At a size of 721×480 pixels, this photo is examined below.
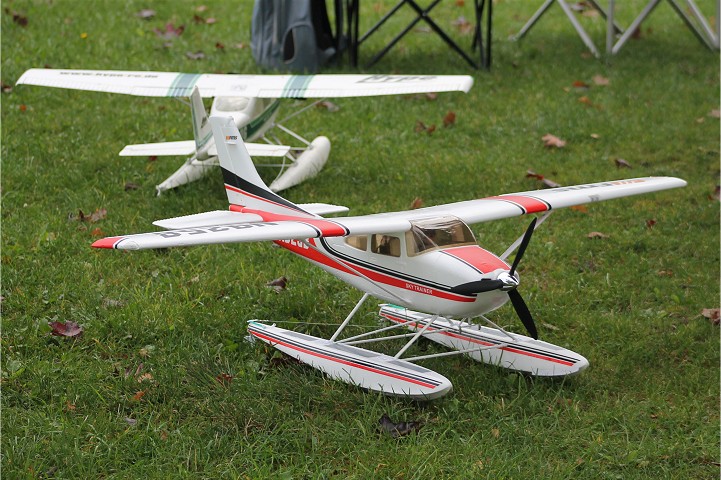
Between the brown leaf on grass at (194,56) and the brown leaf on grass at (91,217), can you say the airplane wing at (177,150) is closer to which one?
the brown leaf on grass at (91,217)

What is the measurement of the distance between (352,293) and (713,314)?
8.28ft

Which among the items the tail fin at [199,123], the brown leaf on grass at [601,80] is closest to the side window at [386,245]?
the tail fin at [199,123]

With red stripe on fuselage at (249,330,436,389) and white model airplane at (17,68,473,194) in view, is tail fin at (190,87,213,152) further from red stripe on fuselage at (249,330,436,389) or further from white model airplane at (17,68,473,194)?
red stripe on fuselage at (249,330,436,389)

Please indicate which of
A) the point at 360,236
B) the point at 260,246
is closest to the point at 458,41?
the point at 260,246

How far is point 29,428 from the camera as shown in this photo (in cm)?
477

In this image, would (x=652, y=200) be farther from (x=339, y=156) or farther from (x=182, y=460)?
(x=182, y=460)

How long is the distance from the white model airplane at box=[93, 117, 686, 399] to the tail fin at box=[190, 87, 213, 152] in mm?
1733

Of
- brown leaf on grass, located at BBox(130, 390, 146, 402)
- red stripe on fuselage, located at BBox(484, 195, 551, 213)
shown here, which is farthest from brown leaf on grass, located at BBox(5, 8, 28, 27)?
red stripe on fuselage, located at BBox(484, 195, 551, 213)

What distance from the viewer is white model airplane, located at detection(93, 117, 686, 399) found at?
482 centimetres

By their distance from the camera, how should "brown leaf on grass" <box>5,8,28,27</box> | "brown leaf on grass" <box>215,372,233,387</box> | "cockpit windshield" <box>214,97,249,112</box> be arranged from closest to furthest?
"brown leaf on grass" <box>215,372,233,387</box>
"cockpit windshield" <box>214,97,249,112</box>
"brown leaf on grass" <box>5,8,28,27</box>

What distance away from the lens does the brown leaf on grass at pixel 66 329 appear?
568 centimetres

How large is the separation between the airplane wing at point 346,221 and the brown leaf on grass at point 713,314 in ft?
3.05

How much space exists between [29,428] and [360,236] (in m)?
2.11

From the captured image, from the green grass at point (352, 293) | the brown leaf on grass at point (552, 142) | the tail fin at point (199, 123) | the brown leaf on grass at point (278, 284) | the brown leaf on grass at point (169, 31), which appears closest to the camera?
the green grass at point (352, 293)
